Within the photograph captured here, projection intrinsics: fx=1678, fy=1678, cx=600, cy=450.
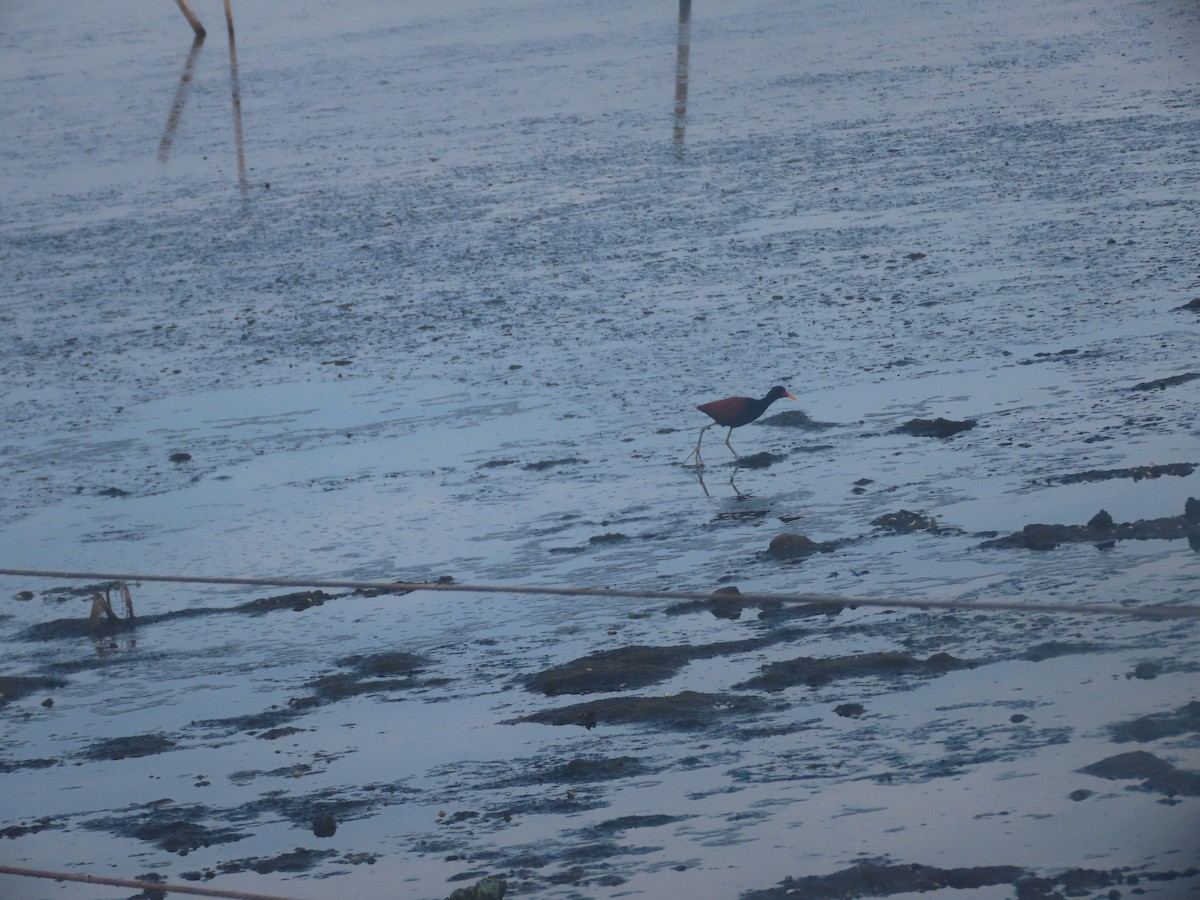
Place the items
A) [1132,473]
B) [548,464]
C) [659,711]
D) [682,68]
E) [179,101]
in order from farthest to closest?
[179,101], [682,68], [548,464], [1132,473], [659,711]

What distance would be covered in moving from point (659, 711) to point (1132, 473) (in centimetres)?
280

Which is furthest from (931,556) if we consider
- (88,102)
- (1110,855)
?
(88,102)

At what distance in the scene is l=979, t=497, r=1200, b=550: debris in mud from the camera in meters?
6.76

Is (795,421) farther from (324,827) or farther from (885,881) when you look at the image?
(885,881)

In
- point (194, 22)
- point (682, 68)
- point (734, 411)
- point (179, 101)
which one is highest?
point (194, 22)

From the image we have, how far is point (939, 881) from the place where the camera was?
14.9 feet

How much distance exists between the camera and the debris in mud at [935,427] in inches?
329

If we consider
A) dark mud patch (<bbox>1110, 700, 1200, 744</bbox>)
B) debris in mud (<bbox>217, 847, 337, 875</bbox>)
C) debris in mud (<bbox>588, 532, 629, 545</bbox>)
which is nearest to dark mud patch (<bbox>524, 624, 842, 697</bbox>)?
debris in mud (<bbox>588, 532, 629, 545</bbox>)

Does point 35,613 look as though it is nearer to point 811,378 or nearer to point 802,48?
point 811,378

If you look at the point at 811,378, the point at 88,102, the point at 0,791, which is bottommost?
the point at 0,791

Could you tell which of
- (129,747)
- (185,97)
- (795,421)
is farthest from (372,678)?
(185,97)

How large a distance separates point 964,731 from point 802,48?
18.7 metres

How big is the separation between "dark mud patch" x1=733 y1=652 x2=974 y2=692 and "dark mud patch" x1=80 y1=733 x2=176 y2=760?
2.12 m

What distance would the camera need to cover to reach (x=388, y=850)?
5.19 metres
